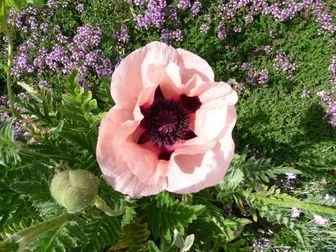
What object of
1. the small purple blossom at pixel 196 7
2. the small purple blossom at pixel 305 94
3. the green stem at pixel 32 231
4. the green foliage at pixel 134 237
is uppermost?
the small purple blossom at pixel 196 7

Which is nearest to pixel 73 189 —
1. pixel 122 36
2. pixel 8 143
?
pixel 8 143

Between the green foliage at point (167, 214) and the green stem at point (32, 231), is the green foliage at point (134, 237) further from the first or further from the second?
the green stem at point (32, 231)

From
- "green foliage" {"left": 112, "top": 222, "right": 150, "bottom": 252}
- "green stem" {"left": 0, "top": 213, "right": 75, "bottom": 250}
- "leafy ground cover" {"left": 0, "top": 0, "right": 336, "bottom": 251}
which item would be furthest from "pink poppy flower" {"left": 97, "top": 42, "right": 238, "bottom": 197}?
"leafy ground cover" {"left": 0, "top": 0, "right": 336, "bottom": 251}

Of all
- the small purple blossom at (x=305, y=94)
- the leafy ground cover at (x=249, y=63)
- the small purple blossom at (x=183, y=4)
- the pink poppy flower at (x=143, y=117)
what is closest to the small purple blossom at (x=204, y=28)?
the leafy ground cover at (x=249, y=63)

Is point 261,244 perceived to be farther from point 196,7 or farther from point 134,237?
point 196,7

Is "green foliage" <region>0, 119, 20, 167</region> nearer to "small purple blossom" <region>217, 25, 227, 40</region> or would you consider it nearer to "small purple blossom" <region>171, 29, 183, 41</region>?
"small purple blossom" <region>171, 29, 183, 41</region>

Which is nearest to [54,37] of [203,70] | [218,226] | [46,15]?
[46,15]
